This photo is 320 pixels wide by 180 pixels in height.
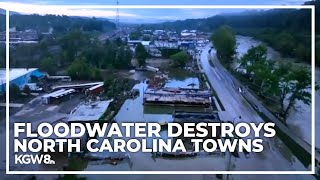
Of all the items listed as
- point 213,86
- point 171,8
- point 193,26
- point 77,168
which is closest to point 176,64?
point 213,86

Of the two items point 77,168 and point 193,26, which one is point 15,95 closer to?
point 77,168

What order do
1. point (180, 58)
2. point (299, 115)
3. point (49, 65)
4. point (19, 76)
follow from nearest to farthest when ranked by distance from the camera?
point (19, 76) < point (49, 65) < point (299, 115) < point (180, 58)

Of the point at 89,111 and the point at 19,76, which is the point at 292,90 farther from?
the point at 19,76

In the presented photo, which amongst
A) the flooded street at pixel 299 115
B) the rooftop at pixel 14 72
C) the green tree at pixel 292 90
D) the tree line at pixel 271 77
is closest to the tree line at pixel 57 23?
the rooftop at pixel 14 72

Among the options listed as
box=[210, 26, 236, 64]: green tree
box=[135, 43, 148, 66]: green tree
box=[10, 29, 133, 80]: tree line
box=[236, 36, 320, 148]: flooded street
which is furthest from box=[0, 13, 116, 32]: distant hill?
box=[236, 36, 320, 148]: flooded street

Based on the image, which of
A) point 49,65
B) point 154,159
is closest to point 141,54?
point 49,65

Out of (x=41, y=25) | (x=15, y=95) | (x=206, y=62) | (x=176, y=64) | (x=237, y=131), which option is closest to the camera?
(x=237, y=131)

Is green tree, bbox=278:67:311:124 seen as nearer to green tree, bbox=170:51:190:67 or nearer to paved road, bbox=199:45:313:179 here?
paved road, bbox=199:45:313:179
